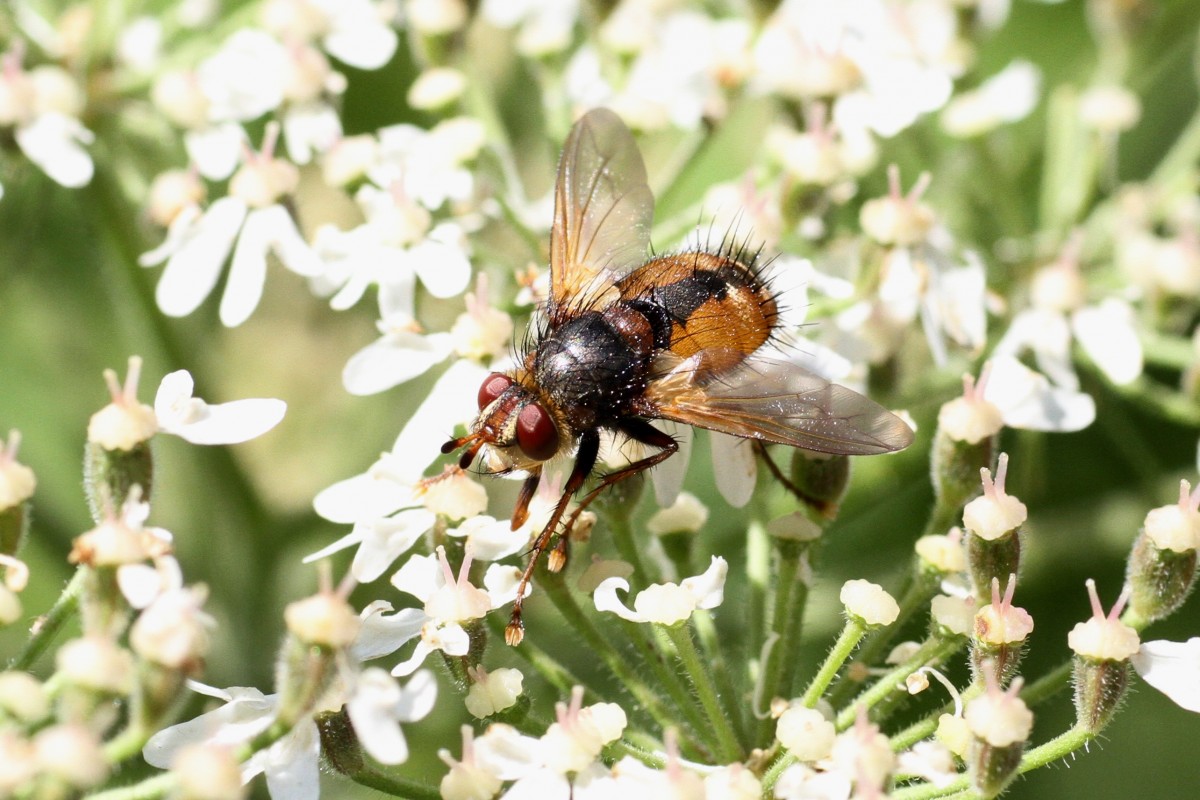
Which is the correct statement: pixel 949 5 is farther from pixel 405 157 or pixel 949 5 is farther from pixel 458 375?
pixel 458 375

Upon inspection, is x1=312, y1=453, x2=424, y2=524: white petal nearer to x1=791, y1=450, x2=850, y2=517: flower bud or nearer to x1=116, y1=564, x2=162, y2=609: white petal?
x1=116, y1=564, x2=162, y2=609: white petal

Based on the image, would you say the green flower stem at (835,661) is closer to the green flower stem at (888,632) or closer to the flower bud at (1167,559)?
the green flower stem at (888,632)

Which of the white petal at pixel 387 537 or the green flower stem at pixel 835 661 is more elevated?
the white petal at pixel 387 537

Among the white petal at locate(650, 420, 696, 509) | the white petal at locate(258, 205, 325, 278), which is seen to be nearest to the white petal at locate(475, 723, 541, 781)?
the white petal at locate(650, 420, 696, 509)

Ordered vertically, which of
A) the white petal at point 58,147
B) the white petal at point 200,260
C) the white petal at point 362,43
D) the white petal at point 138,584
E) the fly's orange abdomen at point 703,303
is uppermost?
the white petal at point 362,43

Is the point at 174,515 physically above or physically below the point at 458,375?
above

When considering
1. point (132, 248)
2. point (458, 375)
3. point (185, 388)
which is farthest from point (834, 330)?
point (132, 248)

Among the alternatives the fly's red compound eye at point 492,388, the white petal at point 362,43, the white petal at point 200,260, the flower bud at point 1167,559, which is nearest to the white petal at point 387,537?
the fly's red compound eye at point 492,388
